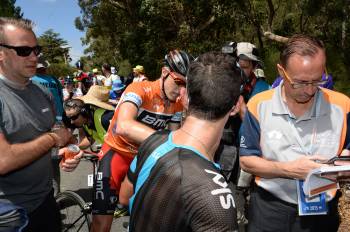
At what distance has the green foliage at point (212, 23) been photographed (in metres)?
16.0

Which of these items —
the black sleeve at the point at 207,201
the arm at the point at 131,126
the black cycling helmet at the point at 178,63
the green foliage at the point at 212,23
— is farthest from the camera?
the green foliage at the point at 212,23

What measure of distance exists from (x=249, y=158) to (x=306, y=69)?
28.0 inches

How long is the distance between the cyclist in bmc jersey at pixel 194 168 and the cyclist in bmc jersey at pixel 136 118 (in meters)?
1.44

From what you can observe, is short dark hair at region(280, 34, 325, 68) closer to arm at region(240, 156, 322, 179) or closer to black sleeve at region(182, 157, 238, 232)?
arm at region(240, 156, 322, 179)

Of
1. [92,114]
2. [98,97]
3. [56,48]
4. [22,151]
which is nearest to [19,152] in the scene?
[22,151]

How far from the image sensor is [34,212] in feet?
8.73

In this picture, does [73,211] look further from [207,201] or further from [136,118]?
[207,201]

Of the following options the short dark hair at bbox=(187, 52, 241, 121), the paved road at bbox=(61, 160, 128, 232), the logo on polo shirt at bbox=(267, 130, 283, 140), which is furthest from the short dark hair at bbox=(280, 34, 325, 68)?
the paved road at bbox=(61, 160, 128, 232)

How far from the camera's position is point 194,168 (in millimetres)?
1472

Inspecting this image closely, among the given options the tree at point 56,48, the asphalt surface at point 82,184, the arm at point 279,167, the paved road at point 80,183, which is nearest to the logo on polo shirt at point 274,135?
the arm at point 279,167

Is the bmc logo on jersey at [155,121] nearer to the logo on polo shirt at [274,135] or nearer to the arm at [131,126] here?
the arm at [131,126]

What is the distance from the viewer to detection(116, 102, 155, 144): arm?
2.63m

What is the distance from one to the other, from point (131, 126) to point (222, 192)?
1.41m

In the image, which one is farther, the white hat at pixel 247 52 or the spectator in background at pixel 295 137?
the white hat at pixel 247 52
